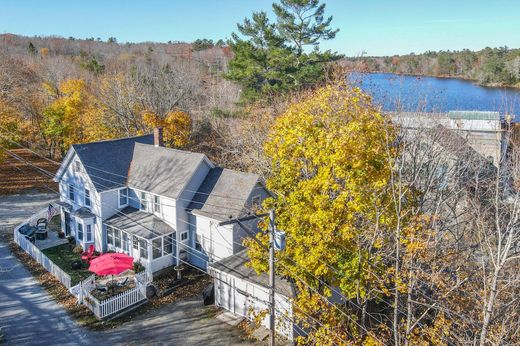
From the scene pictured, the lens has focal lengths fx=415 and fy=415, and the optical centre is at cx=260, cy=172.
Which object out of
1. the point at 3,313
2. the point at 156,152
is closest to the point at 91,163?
the point at 156,152

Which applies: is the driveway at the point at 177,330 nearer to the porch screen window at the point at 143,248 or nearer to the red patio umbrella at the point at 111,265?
the red patio umbrella at the point at 111,265

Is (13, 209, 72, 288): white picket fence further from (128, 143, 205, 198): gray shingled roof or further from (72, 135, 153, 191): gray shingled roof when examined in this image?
(128, 143, 205, 198): gray shingled roof

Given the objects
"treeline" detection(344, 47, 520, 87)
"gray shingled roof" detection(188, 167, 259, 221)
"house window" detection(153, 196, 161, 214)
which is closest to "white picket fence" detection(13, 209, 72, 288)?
"house window" detection(153, 196, 161, 214)

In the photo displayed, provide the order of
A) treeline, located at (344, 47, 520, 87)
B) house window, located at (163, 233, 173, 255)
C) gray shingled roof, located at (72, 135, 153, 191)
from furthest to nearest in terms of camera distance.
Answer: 1. treeline, located at (344, 47, 520, 87)
2. gray shingled roof, located at (72, 135, 153, 191)
3. house window, located at (163, 233, 173, 255)

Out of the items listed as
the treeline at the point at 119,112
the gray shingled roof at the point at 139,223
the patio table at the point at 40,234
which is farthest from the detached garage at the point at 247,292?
the treeline at the point at 119,112

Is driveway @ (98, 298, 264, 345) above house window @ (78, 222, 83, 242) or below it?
below

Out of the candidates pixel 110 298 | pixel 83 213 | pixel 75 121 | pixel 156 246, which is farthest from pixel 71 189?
pixel 75 121

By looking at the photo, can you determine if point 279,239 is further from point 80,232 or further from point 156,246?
point 80,232
